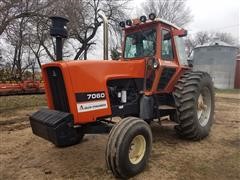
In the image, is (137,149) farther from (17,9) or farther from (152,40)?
(17,9)

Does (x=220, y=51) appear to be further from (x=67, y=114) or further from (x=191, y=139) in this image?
(x=67, y=114)

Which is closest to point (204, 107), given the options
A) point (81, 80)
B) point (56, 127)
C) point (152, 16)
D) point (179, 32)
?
point (179, 32)

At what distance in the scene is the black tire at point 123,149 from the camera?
4020 mm

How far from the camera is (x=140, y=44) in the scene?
6008 millimetres

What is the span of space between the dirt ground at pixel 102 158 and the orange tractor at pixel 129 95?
0.27m

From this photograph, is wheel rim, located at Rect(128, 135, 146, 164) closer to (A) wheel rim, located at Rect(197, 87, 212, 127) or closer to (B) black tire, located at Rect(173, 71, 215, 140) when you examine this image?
(B) black tire, located at Rect(173, 71, 215, 140)

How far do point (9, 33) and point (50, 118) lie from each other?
9161 mm

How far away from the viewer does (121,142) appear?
4.06 m

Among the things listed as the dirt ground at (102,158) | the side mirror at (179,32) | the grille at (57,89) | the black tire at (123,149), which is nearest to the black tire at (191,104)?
the dirt ground at (102,158)

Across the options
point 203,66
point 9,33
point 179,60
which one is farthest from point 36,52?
point 179,60

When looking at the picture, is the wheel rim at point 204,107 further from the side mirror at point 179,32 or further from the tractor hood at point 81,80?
the tractor hood at point 81,80

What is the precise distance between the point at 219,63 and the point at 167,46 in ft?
65.8

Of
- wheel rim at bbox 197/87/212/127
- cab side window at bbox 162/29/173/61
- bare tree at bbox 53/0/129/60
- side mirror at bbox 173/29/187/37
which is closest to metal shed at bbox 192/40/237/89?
bare tree at bbox 53/0/129/60

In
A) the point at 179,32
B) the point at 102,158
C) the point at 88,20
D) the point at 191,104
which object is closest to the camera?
the point at 102,158
